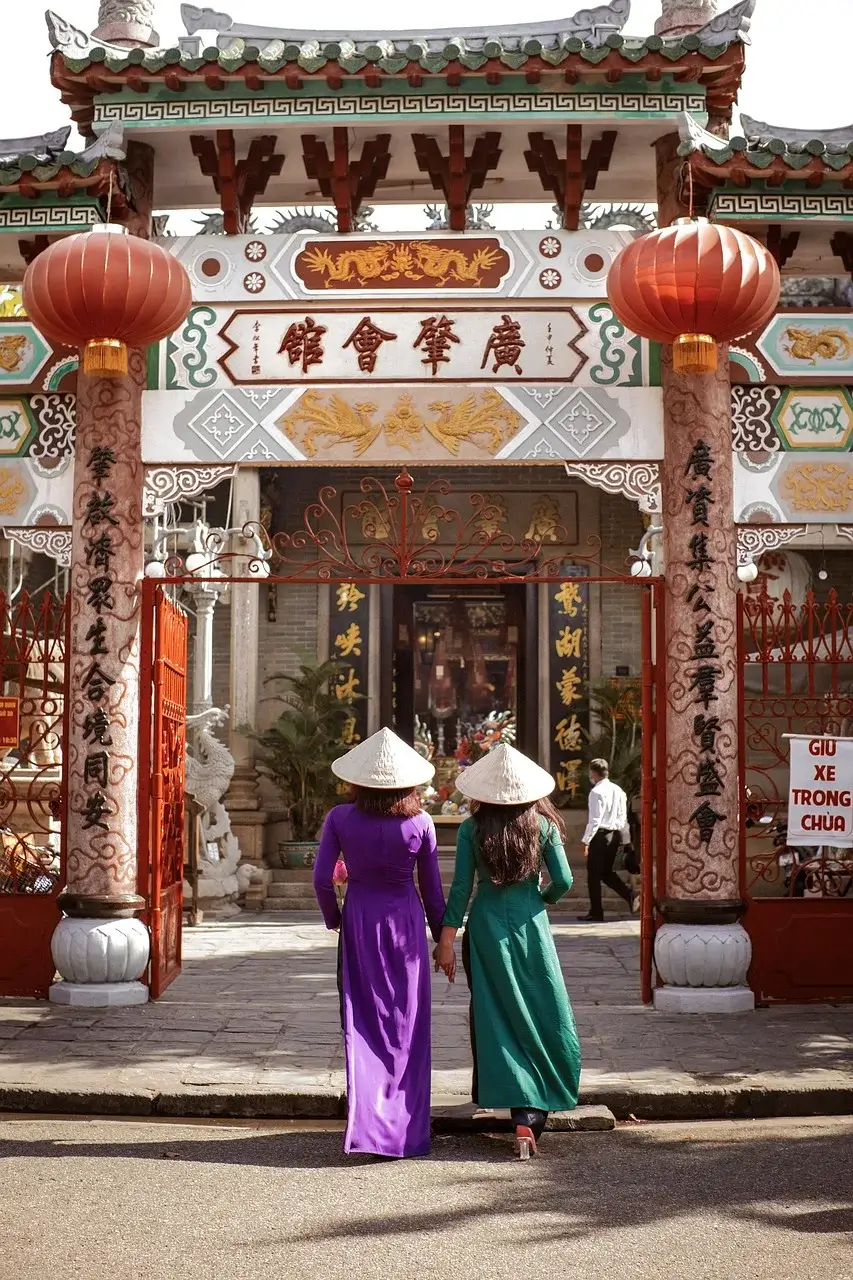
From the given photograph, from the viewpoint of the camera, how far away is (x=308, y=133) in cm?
873

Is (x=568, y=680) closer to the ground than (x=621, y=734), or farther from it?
farther from it

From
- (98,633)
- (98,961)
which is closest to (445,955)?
(98,961)

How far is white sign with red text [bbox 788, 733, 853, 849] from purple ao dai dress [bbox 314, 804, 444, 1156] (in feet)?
11.2

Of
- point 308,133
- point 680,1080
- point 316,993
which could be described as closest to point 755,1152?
point 680,1080

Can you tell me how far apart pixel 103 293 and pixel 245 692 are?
29.2 ft

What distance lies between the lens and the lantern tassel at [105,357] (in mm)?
7773

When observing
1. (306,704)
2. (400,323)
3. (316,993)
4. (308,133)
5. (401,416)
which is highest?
(308,133)

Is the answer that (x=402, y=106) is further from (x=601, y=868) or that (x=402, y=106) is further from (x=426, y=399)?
(x=601, y=868)

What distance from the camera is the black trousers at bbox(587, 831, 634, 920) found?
13188 millimetres

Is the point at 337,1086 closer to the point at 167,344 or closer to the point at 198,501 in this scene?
the point at 167,344

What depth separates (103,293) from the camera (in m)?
7.67

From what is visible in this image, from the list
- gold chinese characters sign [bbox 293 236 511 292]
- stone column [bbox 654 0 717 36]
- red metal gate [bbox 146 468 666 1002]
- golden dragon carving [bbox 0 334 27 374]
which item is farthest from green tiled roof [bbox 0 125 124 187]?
stone column [bbox 654 0 717 36]

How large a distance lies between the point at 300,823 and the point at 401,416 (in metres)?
7.99

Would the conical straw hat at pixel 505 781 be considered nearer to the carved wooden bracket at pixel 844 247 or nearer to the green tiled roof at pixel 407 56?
the green tiled roof at pixel 407 56
